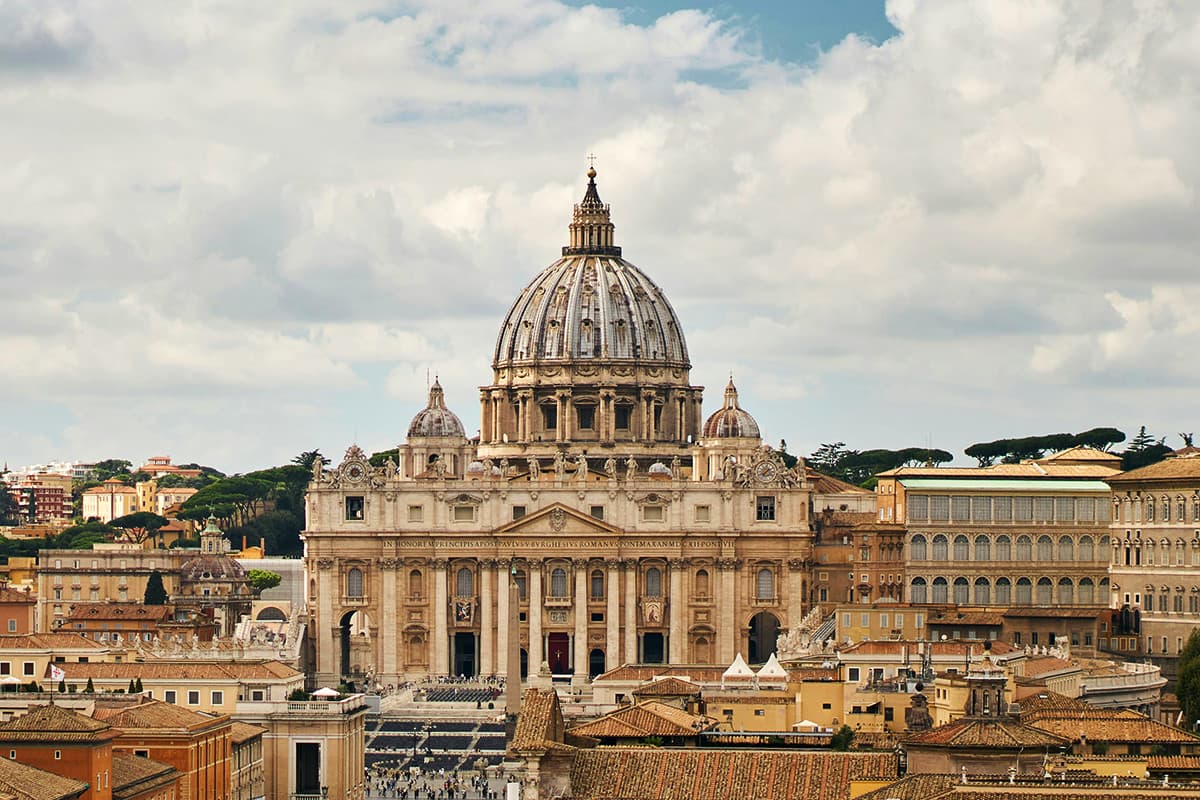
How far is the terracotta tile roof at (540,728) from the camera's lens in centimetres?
6656

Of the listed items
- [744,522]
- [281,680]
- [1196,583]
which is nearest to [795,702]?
[281,680]

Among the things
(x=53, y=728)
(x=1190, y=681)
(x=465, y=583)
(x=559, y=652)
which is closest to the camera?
(x=53, y=728)

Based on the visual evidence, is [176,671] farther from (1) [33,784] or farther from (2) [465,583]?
(2) [465,583]

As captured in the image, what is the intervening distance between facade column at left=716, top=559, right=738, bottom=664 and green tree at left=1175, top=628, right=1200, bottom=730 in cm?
4861

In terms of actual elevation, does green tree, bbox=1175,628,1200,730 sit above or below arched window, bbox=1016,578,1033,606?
below

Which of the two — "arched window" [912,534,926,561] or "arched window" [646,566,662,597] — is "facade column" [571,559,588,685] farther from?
"arched window" [912,534,926,561]

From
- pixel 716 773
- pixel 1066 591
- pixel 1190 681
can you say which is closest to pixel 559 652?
pixel 1066 591

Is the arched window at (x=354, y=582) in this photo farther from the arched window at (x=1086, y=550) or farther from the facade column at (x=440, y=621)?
the arched window at (x=1086, y=550)

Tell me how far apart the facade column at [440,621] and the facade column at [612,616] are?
8098 mm

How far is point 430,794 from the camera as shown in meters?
113

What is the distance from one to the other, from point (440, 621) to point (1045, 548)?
3226 cm

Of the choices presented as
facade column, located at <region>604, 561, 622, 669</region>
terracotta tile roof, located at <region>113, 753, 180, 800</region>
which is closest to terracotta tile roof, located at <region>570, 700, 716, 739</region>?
terracotta tile roof, located at <region>113, 753, 180, 800</region>

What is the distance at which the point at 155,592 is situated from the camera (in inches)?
7156

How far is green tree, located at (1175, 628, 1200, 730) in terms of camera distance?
4594 inches
